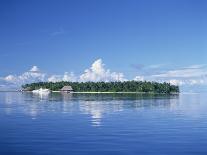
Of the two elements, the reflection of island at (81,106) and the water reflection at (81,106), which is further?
A: the reflection of island at (81,106)

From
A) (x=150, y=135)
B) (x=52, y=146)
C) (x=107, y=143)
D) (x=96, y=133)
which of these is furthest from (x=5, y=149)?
(x=150, y=135)

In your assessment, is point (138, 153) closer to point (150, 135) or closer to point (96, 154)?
point (96, 154)

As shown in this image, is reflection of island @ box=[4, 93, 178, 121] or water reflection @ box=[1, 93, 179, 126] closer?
water reflection @ box=[1, 93, 179, 126]

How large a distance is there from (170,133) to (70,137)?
1142 centimetres

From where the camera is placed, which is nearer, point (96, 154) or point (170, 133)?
point (96, 154)

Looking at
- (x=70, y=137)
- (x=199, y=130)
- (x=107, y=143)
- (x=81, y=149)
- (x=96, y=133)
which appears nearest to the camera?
(x=81, y=149)

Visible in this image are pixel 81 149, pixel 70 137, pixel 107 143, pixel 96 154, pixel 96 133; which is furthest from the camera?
pixel 96 133

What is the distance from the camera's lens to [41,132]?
152ft

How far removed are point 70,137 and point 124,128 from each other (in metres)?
10.5

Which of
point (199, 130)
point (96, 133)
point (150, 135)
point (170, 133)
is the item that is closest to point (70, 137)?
point (96, 133)

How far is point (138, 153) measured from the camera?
33562mm

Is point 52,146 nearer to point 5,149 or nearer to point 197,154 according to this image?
point 5,149

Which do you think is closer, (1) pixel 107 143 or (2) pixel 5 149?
(2) pixel 5 149

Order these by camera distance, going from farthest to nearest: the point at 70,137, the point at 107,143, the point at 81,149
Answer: the point at 70,137 < the point at 107,143 < the point at 81,149
